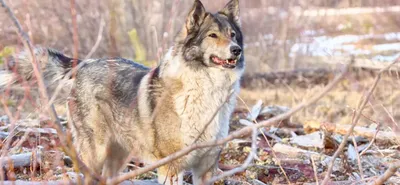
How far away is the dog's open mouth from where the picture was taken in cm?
465

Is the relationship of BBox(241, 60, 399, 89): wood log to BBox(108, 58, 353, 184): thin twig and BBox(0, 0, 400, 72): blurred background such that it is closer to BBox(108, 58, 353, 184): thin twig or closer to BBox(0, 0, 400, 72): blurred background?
BBox(0, 0, 400, 72): blurred background

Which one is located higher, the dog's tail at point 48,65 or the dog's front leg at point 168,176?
the dog's tail at point 48,65

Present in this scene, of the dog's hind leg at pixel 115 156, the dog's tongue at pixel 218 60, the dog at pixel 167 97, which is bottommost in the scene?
the dog's hind leg at pixel 115 156

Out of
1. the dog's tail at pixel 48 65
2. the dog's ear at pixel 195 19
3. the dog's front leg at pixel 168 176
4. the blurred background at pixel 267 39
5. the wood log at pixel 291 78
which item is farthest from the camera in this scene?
the wood log at pixel 291 78

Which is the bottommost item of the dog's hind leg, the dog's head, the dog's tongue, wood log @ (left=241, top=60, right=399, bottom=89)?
wood log @ (left=241, top=60, right=399, bottom=89)

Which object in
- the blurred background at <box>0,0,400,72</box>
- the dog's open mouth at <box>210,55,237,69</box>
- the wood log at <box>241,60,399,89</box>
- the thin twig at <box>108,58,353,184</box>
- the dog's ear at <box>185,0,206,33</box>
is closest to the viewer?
the thin twig at <box>108,58,353,184</box>

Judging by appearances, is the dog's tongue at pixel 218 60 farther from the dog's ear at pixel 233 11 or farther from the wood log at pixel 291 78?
the wood log at pixel 291 78

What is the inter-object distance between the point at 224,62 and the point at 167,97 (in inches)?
20.7

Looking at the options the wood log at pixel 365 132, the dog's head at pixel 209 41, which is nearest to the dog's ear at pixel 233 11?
the dog's head at pixel 209 41

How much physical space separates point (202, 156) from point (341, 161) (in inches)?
59.0

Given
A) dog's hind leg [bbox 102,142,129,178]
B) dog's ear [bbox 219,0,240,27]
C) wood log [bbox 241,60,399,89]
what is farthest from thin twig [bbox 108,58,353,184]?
wood log [bbox 241,60,399,89]

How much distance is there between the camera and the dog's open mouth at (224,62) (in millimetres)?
4652

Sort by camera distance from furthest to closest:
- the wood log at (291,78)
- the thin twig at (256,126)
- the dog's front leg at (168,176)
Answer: the wood log at (291,78) → the dog's front leg at (168,176) → the thin twig at (256,126)

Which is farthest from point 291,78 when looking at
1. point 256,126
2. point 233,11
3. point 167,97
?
point 256,126
